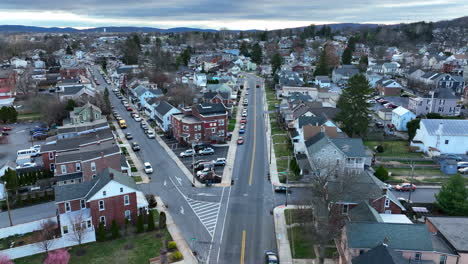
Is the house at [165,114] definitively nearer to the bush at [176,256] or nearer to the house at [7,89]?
the bush at [176,256]

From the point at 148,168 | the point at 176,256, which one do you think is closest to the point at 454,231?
the point at 176,256

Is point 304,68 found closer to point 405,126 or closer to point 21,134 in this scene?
point 405,126

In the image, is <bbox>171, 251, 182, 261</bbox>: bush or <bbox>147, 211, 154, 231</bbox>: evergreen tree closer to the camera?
<bbox>171, 251, 182, 261</bbox>: bush

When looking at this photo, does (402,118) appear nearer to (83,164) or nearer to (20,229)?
(83,164)

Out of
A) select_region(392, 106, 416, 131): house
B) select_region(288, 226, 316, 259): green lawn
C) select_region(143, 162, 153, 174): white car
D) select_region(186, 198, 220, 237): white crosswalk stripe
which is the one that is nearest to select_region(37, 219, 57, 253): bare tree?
select_region(186, 198, 220, 237): white crosswalk stripe

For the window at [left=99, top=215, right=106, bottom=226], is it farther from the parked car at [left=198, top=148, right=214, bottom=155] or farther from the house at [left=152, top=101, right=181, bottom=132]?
the house at [left=152, top=101, right=181, bottom=132]

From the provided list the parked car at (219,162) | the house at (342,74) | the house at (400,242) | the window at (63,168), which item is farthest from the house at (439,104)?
the window at (63,168)
